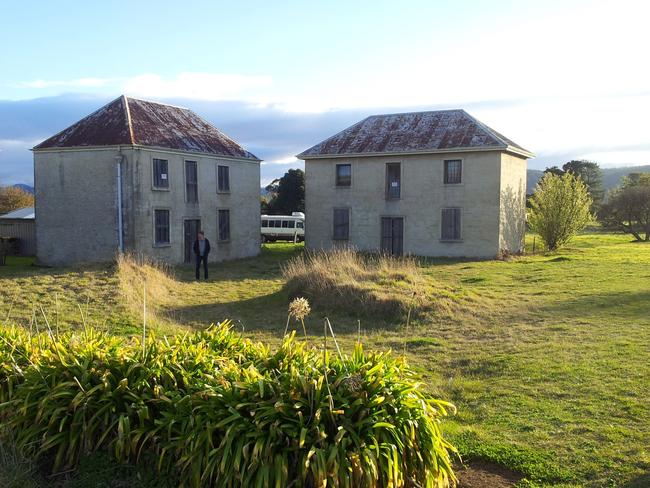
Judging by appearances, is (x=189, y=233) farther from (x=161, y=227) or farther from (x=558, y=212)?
(x=558, y=212)

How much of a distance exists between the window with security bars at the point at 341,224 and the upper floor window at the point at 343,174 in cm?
139

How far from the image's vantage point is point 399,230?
30.2 meters

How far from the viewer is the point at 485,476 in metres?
5.17

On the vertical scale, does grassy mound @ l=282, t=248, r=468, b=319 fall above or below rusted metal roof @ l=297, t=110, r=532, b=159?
below

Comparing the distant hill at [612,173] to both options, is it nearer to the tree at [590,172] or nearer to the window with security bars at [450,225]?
the tree at [590,172]

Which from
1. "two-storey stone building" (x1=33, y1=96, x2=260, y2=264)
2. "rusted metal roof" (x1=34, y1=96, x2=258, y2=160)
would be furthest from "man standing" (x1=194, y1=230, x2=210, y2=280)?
"rusted metal roof" (x1=34, y1=96, x2=258, y2=160)

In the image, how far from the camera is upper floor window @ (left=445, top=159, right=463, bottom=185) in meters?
28.8

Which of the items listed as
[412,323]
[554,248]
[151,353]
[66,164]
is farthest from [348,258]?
[554,248]

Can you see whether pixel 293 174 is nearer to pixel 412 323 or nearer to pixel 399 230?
pixel 399 230

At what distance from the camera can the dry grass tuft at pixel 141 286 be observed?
13945mm

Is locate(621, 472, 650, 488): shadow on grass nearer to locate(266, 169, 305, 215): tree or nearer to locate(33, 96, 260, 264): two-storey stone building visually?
locate(33, 96, 260, 264): two-storey stone building

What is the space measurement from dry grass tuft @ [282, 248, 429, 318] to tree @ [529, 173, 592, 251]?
1863cm

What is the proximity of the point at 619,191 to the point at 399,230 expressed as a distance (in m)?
24.2

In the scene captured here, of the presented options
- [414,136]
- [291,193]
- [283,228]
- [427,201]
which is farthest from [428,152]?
[291,193]
